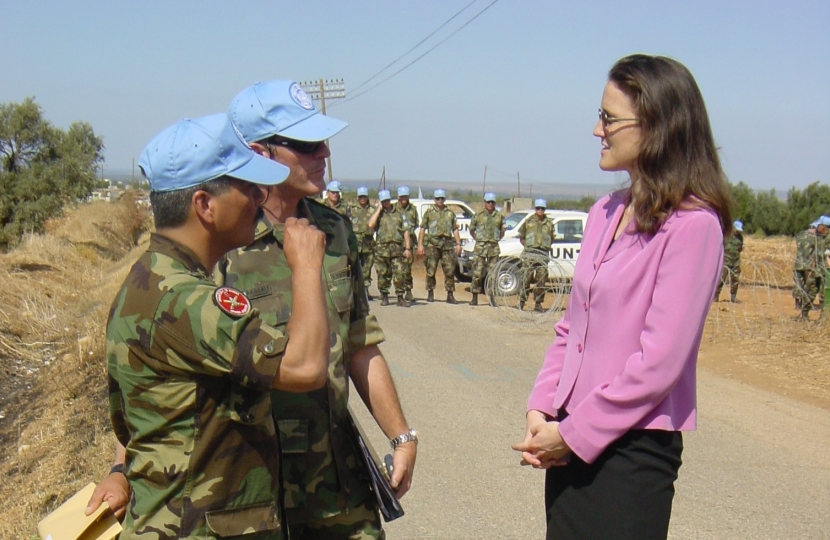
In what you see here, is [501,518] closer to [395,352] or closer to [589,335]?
[589,335]

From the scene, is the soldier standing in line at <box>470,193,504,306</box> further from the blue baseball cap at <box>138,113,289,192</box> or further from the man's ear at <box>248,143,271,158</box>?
the blue baseball cap at <box>138,113,289,192</box>

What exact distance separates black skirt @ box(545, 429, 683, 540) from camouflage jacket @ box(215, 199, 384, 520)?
761mm

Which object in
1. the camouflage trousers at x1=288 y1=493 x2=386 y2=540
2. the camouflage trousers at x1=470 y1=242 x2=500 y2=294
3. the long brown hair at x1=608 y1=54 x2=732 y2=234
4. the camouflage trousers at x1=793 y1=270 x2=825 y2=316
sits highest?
the long brown hair at x1=608 y1=54 x2=732 y2=234

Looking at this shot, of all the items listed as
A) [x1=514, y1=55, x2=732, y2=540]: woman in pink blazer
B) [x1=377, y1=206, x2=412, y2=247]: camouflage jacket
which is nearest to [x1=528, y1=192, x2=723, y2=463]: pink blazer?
[x1=514, y1=55, x2=732, y2=540]: woman in pink blazer

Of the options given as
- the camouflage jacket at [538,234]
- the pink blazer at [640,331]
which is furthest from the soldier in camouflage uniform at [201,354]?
the camouflage jacket at [538,234]

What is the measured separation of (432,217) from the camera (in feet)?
56.1

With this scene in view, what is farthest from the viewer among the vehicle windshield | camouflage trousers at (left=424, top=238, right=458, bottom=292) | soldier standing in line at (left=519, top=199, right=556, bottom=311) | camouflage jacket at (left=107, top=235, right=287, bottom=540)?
the vehicle windshield

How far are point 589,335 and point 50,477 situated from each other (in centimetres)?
418

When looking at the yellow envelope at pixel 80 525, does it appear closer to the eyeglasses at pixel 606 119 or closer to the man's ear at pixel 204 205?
the man's ear at pixel 204 205

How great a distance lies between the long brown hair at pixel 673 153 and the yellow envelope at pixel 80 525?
1.61m

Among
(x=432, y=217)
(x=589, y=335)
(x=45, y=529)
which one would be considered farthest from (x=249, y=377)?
(x=432, y=217)

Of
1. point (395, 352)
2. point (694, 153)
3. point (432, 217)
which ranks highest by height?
point (694, 153)

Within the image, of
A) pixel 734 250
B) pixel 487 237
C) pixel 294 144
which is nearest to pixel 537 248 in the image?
pixel 487 237

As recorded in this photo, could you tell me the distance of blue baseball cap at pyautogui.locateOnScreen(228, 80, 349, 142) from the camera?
2652 mm
